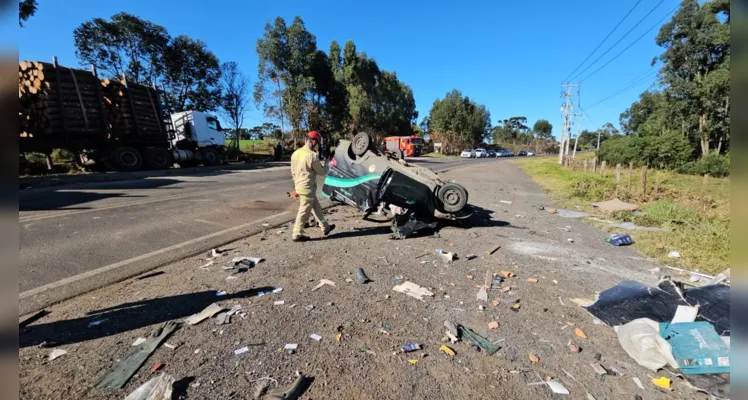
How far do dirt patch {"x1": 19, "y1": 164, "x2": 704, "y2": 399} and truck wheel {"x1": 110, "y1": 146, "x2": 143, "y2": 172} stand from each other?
14371 millimetres

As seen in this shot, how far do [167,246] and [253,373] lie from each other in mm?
3192

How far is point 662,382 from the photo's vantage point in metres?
2.29

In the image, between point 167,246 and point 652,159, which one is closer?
point 167,246

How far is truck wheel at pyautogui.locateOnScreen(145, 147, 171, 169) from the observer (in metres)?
16.1

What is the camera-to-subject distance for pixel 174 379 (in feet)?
7.02

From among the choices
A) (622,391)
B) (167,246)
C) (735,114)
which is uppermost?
(735,114)

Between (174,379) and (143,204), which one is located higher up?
(143,204)

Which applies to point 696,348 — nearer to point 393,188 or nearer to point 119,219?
point 393,188

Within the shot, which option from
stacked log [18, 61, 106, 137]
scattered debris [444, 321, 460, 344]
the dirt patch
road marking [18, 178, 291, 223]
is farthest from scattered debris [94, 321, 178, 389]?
stacked log [18, 61, 106, 137]

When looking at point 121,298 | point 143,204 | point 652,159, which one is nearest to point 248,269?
point 121,298

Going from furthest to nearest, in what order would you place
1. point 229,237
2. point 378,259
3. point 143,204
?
point 143,204, point 229,237, point 378,259

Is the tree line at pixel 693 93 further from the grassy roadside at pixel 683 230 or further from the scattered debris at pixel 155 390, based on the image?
the scattered debris at pixel 155 390

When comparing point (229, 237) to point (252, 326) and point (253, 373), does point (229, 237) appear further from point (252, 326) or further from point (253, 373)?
point (253, 373)

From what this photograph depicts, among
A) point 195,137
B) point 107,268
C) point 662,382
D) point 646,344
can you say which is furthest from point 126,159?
point 662,382
